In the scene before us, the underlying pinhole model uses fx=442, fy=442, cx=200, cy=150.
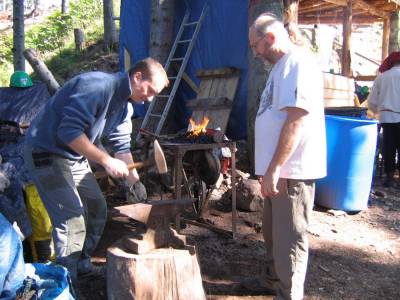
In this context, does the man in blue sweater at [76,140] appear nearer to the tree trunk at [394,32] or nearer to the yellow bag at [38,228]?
the yellow bag at [38,228]

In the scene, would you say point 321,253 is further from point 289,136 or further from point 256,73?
point 256,73

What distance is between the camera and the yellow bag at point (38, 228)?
3723 millimetres

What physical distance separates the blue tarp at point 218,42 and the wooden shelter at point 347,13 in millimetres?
1495

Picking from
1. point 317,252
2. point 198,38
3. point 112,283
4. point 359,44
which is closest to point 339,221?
point 317,252

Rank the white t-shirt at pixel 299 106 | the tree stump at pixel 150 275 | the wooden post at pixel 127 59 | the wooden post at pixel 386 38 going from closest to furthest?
the white t-shirt at pixel 299 106 → the tree stump at pixel 150 275 → the wooden post at pixel 127 59 → the wooden post at pixel 386 38

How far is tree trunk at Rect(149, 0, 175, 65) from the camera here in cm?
830

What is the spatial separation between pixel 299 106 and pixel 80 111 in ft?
4.50

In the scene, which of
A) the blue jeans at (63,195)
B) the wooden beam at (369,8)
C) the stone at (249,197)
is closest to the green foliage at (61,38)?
the wooden beam at (369,8)

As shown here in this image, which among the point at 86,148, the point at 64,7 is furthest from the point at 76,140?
the point at 64,7

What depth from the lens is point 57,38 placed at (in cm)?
1842

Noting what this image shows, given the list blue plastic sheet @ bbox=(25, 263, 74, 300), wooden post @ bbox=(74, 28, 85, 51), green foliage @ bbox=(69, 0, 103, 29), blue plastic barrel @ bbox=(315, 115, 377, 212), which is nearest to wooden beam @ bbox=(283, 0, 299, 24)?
blue plastic barrel @ bbox=(315, 115, 377, 212)

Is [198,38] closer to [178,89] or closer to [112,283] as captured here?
[178,89]

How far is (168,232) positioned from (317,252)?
2.04 metres

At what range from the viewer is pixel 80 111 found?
282 cm
